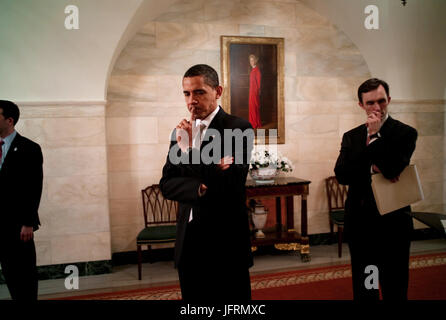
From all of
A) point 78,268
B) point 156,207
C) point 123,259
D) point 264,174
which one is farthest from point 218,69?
point 78,268

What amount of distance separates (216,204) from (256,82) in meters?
3.74

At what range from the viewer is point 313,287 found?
3770 mm

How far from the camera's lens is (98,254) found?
4.41m

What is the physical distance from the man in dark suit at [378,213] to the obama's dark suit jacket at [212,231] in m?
0.91

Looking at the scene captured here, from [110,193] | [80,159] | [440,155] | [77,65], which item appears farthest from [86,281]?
[440,155]

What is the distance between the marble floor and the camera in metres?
3.95

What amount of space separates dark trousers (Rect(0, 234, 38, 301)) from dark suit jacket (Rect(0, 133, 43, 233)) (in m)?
0.12

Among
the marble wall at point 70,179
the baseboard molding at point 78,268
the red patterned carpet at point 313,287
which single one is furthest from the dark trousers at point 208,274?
the baseboard molding at point 78,268

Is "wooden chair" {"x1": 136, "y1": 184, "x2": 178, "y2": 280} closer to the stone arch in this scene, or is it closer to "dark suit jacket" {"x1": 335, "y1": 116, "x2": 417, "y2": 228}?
the stone arch

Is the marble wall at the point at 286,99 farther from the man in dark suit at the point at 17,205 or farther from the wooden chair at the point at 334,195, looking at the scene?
the man in dark suit at the point at 17,205

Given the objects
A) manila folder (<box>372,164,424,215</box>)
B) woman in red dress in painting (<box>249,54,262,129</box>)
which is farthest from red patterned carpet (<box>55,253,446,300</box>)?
woman in red dress in painting (<box>249,54,262,129</box>)

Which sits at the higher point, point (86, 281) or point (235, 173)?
point (235, 173)

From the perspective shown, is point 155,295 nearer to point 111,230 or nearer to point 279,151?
point 111,230

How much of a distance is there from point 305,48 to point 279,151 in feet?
5.74
